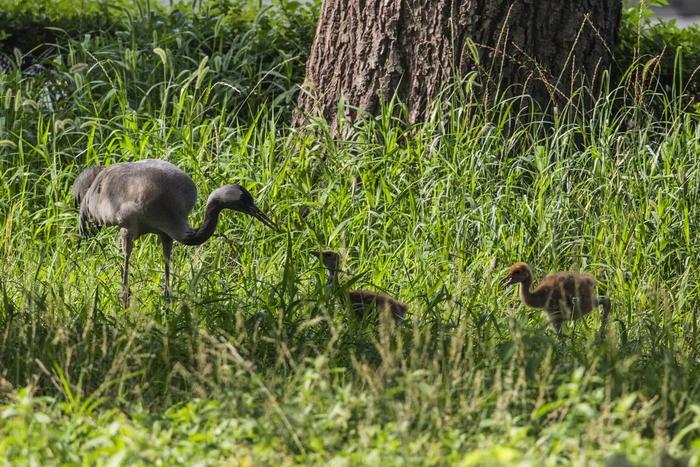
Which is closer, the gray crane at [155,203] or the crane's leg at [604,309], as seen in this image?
the crane's leg at [604,309]

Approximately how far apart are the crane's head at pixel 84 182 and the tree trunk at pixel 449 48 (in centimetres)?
129

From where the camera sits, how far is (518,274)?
6.03m

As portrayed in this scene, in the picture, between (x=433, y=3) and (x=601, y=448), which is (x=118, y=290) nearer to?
(x=433, y=3)

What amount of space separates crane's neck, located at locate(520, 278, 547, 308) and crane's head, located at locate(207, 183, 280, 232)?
4.39ft

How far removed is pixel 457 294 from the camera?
587cm

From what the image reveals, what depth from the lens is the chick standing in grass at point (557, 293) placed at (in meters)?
5.94

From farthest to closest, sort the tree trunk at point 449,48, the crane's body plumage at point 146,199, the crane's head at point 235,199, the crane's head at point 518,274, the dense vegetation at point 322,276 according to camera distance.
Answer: the tree trunk at point 449,48 → the crane's body plumage at point 146,199 → the crane's head at point 235,199 → the crane's head at point 518,274 → the dense vegetation at point 322,276

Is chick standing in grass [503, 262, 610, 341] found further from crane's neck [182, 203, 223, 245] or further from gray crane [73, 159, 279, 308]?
crane's neck [182, 203, 223, 245]

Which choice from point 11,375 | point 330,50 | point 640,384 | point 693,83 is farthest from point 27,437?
point 693,83

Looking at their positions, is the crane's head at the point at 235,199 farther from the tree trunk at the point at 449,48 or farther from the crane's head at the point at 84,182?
the tree trunk at the point at 449,48

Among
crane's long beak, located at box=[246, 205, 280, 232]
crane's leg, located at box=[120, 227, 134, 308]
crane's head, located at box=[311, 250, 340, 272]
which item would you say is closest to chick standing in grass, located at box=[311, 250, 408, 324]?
crane's head, located at box=[311, 250, 340, 272]

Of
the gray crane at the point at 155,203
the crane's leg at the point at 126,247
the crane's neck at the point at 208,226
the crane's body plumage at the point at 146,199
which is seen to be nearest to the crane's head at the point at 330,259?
the gray crane at the point at 155,203

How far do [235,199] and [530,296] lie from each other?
155cm

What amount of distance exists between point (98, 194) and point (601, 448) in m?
3.65
